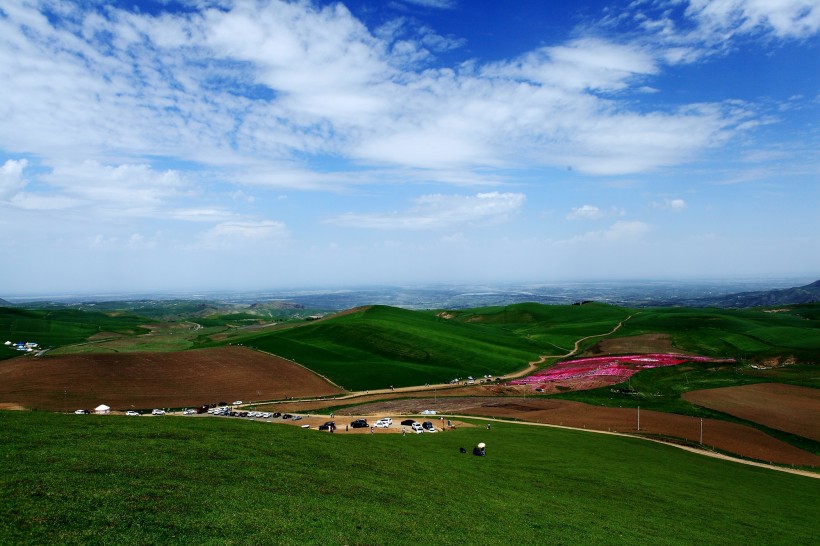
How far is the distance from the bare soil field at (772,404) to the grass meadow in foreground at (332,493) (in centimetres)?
2053

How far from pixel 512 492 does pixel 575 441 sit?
83.3ft

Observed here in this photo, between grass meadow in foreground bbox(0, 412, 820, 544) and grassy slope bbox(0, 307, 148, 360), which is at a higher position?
grass meadow in foreground bbox(0, 412, 820, 544)

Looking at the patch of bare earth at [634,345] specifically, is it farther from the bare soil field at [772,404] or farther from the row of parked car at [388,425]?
the row of parked car at [388,425]

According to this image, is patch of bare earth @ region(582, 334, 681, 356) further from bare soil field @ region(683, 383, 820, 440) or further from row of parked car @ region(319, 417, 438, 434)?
row of parked car @ region(319, 417, 438, 434)

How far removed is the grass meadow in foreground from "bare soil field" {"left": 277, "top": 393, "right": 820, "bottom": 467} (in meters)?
9.65

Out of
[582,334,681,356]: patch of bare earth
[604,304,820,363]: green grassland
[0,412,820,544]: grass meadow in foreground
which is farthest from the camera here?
[582,334,681,356]: patch of bare earth

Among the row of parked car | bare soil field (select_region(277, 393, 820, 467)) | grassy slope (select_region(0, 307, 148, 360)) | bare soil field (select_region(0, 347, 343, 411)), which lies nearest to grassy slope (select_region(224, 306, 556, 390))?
bare soil field (select_region(0, 347, 343, 411))

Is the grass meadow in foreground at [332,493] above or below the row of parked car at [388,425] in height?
above

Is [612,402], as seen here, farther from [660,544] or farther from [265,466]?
[265,466]

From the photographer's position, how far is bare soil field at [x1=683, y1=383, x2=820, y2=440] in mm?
59750

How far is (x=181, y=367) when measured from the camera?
93.7m

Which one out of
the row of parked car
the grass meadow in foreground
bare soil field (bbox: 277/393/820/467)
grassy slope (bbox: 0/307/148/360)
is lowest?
bare soil field (bbox: 277/393/820/467)

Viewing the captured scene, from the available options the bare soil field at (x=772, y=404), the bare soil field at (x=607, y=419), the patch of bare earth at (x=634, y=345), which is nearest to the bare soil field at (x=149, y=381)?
the bare soil field at (x=607, y=419)

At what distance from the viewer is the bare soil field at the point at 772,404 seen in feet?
196
